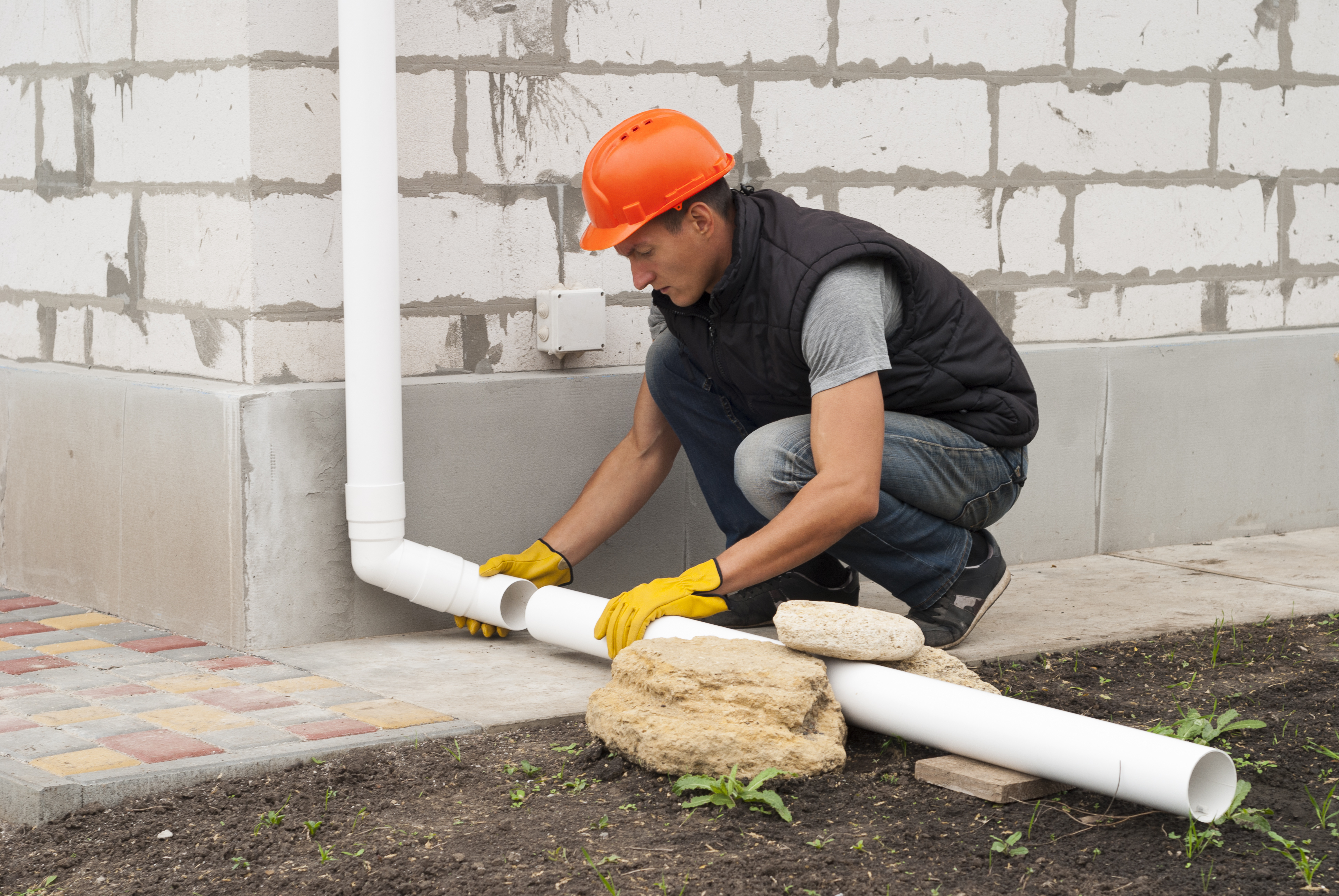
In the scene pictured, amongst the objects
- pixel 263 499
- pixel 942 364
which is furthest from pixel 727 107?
pixel 263 499

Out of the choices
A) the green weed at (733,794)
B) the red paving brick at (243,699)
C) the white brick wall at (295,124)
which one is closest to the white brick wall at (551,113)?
the white brick wall at (295,124)

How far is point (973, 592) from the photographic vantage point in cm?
380

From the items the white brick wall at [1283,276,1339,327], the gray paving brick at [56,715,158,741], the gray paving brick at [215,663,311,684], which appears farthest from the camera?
the white brick wall at [1283,276,1339,327]

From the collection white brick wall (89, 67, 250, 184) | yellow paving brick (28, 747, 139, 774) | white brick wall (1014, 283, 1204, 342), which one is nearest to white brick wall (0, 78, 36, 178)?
white brick wall (89, 67, 250, 184)

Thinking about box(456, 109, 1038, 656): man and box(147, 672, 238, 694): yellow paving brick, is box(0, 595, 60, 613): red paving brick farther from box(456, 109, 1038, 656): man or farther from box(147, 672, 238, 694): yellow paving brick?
box(456, 109, 1038, 656): man

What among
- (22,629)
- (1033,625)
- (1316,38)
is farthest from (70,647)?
(1316,38)

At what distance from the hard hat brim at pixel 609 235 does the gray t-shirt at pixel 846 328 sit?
1.43ft

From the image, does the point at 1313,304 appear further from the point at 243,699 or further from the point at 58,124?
the point at 58,124

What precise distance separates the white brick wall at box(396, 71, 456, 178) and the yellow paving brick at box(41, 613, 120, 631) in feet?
4.84

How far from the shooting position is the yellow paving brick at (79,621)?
4035mm

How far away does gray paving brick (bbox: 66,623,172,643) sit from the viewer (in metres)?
3.90

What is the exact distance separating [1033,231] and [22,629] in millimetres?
3270

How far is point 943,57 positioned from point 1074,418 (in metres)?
1.25

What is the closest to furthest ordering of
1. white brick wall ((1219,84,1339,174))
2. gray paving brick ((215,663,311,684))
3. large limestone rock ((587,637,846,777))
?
1. large limestone rock ((587,637,846,777))
2. gray paving brick ((215,663,311,684))
3. white brick wall ((1219,84,1339,174))
